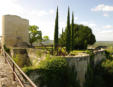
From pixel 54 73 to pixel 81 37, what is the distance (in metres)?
18.4

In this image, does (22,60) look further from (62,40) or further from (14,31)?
(62,40)

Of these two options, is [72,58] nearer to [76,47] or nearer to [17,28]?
[17,28]

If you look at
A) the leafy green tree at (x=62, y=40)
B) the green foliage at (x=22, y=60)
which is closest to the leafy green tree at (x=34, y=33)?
the leafy green tree at (x=62, y=40)

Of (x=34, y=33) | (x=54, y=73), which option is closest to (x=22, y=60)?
(x=54, y=73)

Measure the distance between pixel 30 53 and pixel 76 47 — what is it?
1548cm

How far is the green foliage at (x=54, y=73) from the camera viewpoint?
6.37 m

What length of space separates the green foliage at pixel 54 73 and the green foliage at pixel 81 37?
614 inches

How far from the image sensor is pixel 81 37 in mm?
23531

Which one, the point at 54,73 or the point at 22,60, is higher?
the point at 22,60

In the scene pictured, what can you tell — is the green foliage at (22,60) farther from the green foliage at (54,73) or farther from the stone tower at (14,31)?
the stone tower at (14,31)

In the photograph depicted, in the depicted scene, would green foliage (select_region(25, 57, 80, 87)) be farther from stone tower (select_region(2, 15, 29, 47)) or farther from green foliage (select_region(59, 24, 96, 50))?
green foliage (select_region(59, 24, 96, 50))

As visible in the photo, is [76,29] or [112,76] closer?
[112,76]

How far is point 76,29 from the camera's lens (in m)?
25.0

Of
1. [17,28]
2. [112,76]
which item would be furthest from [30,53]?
[112,76]
